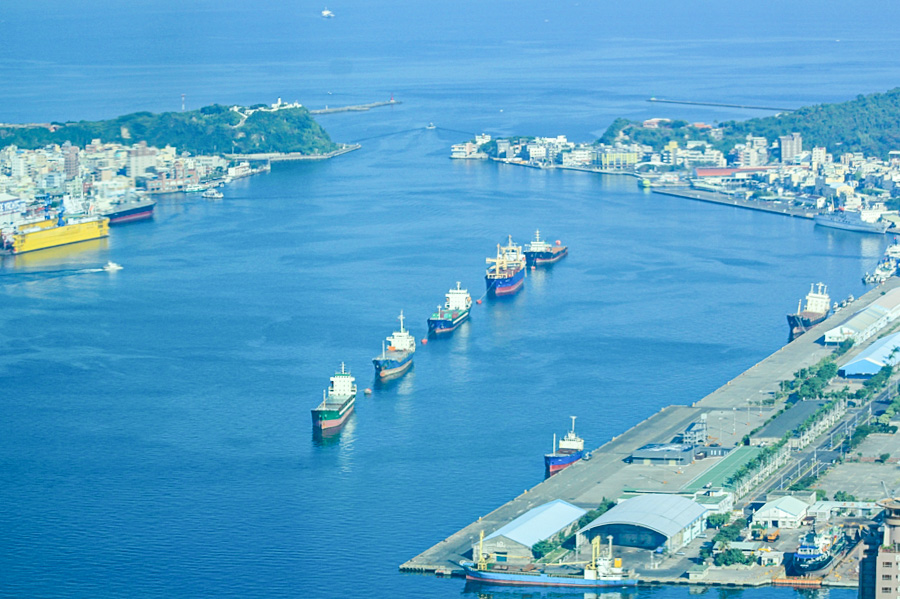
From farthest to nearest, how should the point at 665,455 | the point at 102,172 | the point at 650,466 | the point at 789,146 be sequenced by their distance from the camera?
the point at 789,146 → the point at 102,172 → the point at 665,455 → the point at 650,466

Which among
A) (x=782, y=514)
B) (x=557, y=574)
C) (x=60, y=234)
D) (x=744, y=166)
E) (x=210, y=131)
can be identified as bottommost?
(x=557, y=574)

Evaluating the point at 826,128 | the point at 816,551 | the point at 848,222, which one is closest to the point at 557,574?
the point at 816,551

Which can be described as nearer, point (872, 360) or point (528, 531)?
point (528, 531)

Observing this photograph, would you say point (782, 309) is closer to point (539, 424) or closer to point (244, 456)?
point (539, 424)

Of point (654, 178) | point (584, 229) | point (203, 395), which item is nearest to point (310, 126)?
point (654, 178)

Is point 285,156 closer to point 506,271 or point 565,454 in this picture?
point 506,271

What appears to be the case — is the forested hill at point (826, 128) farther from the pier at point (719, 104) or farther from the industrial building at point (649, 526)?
the industrial building at point (649, 526)
